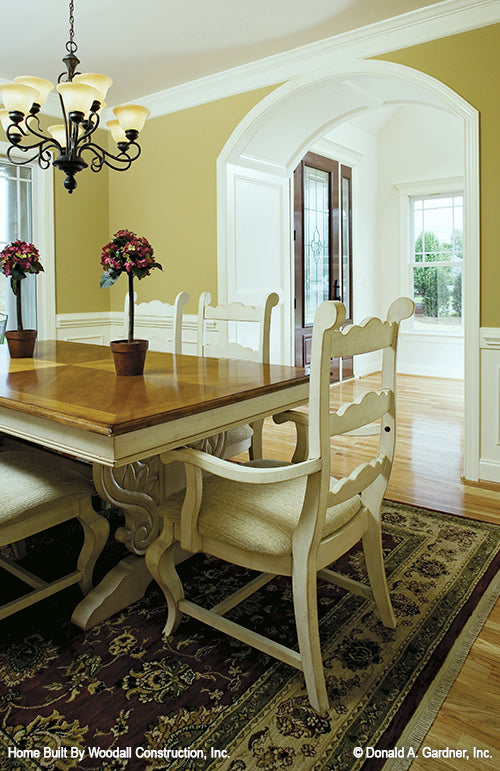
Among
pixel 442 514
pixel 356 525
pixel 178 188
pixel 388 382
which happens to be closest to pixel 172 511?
pixel 356 525

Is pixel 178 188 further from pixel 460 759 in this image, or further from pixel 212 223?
pixel 460 759

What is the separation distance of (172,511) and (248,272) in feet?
10.3

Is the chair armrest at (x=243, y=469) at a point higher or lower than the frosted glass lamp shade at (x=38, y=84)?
lower

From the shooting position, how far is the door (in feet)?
18.4

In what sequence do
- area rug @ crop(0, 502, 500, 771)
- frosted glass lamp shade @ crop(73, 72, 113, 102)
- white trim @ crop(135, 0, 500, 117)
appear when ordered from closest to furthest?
area rug @ crop(0, 502, 500, 771) < frosted glass lamp shade @ crop(73, 72, 113, 102) < white trim @ crop(135, 0, 500, 117)

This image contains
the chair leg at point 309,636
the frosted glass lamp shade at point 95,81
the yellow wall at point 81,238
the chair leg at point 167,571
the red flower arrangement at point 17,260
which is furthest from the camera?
the yellow wall at point 81,238

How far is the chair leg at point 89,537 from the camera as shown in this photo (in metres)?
1.88

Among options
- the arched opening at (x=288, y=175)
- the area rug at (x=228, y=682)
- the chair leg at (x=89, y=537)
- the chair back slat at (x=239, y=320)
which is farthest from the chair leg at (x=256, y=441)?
the arched opening at (x=288, y=175)

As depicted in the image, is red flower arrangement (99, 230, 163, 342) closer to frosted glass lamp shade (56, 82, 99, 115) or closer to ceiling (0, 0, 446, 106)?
frosted glass lamp shade (56, 82, 99, 115)

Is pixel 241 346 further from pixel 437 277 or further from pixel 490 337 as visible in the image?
pixel 437 277

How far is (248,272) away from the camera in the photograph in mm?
4543

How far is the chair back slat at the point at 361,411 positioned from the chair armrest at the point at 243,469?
0.11 m

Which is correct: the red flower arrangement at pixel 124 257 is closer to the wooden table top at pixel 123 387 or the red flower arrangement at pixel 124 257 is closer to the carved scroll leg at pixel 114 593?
the wooden table top at pixel 123 387

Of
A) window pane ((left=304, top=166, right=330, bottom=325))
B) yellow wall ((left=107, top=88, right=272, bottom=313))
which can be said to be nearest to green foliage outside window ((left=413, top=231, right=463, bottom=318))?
→ window pane ((left=304, top=166, right=330, bottom=325))
